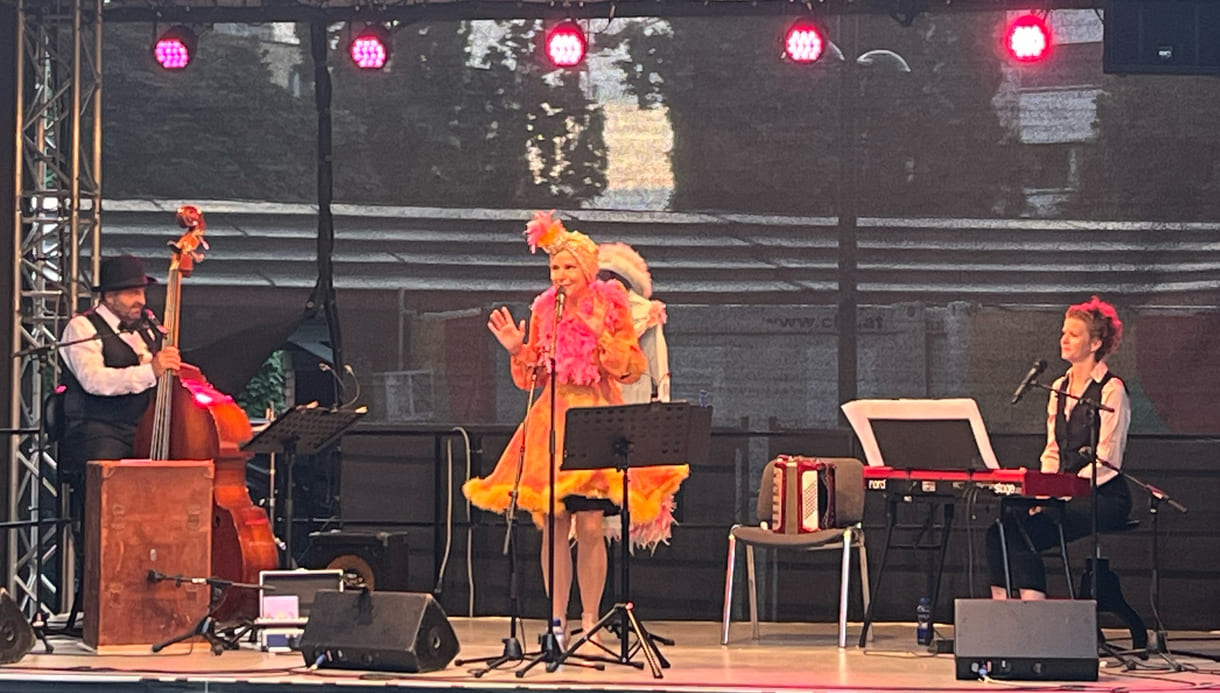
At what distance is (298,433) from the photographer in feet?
24.5

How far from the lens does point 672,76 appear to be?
388 inches

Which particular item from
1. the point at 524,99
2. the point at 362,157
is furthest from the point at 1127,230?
the point at 362,157

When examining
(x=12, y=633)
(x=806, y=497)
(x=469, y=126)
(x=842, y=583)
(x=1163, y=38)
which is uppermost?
(x=1163, y=38)

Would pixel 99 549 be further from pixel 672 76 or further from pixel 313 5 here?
pixel 672 76

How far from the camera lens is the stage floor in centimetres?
638

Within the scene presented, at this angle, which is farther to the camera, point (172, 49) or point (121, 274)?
point (172, 49)

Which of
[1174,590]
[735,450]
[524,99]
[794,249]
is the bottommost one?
[1174,590]

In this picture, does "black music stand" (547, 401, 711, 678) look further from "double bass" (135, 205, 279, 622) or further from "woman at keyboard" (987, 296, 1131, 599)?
"woman at keyboard" (987, 296, 1131, 599)

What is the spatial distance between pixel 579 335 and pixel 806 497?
1366mm

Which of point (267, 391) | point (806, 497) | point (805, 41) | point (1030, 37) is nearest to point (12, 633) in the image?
point (267, 391)

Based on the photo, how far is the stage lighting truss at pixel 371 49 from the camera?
952 centimetres

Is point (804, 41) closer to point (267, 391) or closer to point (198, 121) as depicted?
point (198, 121)

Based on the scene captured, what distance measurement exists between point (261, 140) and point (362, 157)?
1.82 feet

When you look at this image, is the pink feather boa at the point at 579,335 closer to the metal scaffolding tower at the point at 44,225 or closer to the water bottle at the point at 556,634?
the water bottle at the point at 556,634
